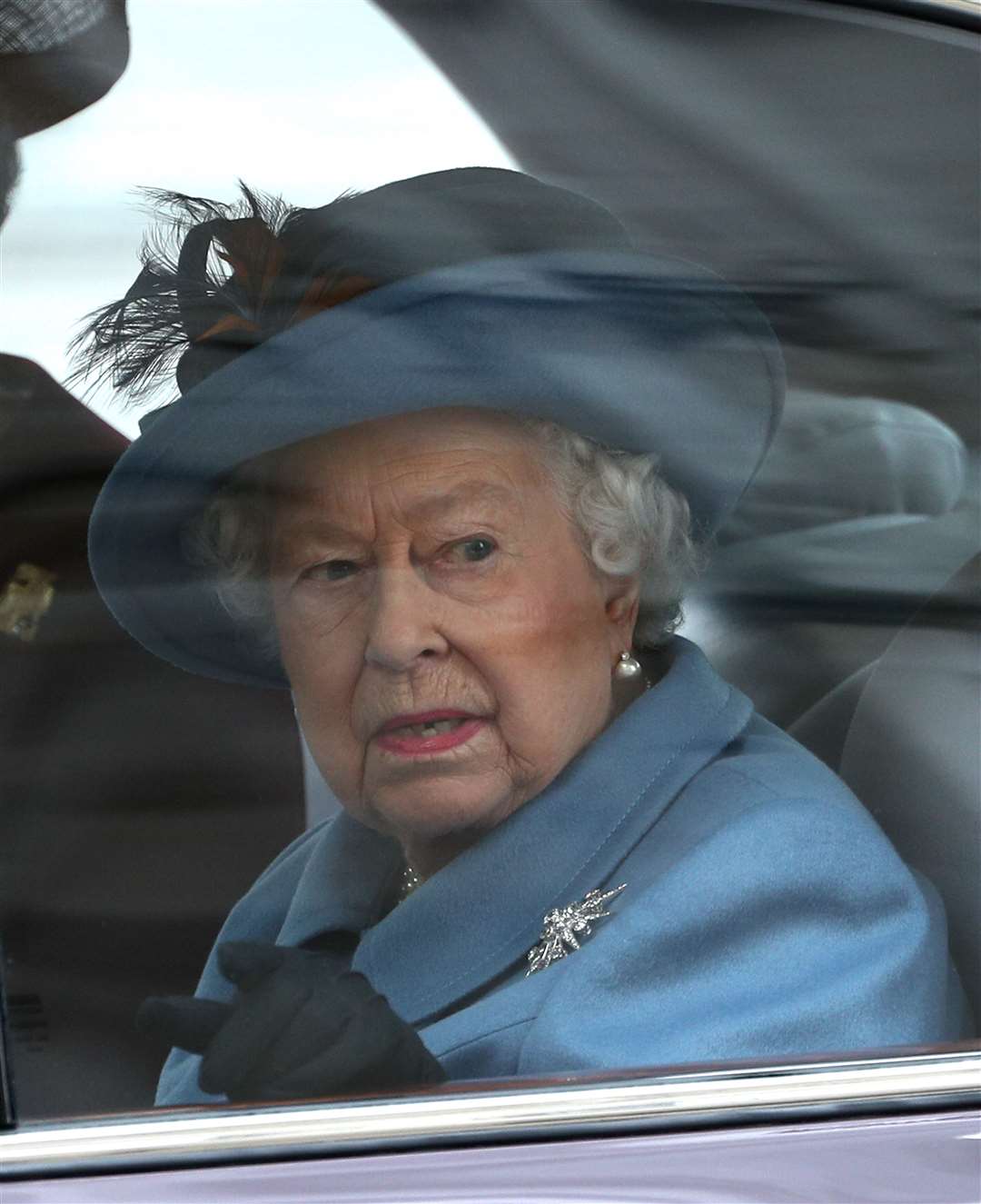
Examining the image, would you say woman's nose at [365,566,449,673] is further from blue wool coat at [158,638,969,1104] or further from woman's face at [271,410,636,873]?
blue wool coat at [158,638,969,1104]

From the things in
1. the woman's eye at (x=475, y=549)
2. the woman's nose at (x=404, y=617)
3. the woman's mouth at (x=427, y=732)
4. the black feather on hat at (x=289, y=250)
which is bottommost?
the woman's mouth at (x=427, y=732)

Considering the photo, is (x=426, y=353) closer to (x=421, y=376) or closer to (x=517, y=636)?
(x=421, y=376)

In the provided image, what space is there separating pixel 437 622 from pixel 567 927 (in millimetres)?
281

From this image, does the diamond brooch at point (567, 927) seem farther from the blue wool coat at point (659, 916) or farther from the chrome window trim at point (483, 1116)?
the chrome window trim at point (483, 1116)

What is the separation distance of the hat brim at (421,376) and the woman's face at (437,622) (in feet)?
0.13

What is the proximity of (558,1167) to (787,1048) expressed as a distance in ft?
0.73

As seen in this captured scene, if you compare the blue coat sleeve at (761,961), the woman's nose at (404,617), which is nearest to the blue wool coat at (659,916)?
the blue coat sleeve at (761,961)

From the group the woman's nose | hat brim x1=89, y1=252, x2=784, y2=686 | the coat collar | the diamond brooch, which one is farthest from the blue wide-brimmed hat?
the diamond brooch

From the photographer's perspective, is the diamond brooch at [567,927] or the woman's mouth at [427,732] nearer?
the diamond brooch at [567,927]

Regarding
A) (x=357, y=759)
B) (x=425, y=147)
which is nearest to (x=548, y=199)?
(x=425, y=147)

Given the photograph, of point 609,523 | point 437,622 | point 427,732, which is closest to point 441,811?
point 427,732

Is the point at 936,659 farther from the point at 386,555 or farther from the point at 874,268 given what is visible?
the point at 386,555

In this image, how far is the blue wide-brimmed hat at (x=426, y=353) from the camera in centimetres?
150

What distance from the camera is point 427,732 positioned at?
5.38 ft
